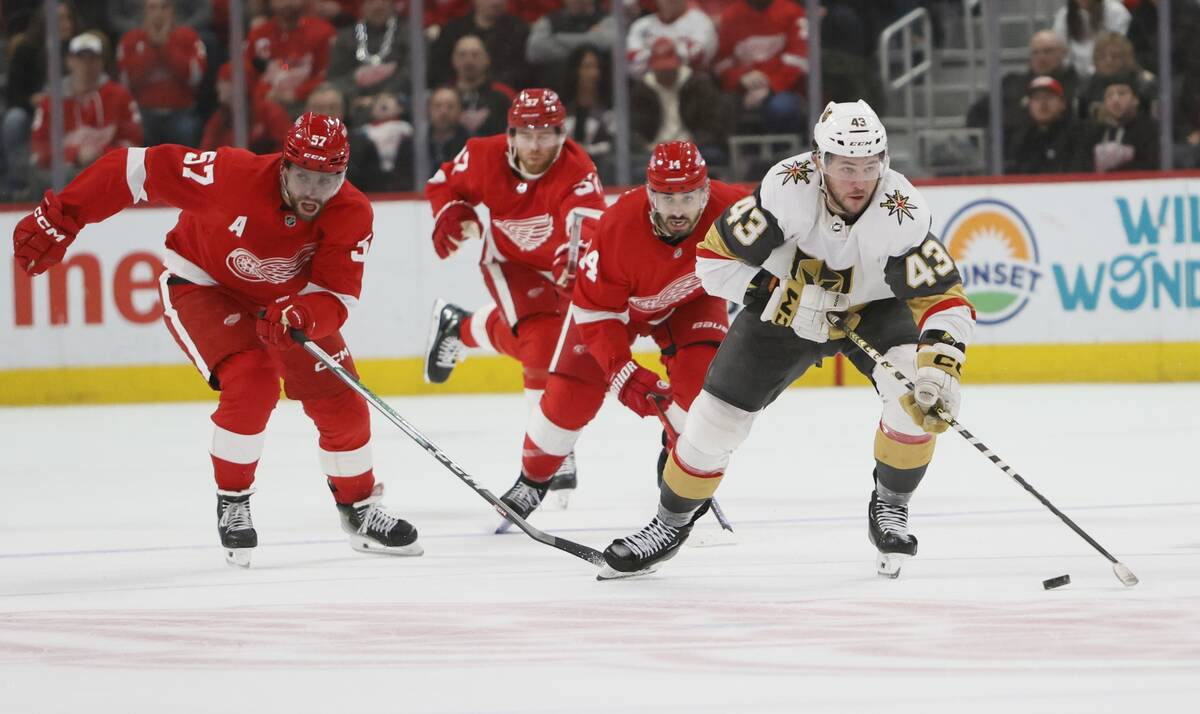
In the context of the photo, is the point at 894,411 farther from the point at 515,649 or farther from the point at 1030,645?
the point at 515,649

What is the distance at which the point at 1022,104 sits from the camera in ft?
29.5

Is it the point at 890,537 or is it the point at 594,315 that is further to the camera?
the point at 594,315

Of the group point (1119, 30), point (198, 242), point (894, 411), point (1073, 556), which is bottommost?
point (1073, 556)

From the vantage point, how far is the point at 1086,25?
898 centimetres

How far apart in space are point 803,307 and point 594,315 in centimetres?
96

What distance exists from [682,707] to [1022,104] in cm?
672

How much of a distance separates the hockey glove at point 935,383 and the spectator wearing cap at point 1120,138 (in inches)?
210

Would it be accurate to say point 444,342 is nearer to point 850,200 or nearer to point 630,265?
point 630,265

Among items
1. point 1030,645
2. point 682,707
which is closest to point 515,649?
point 682,707

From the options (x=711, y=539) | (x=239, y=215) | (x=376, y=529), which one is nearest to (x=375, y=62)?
(x=239, y=215)

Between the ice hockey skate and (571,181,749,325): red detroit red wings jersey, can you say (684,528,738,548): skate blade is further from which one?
the ice hockey skate

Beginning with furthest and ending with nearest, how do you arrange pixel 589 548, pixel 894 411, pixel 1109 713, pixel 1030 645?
pixel 589 548
pixel 894 411
pixel 1030 645
pixel 1109 713

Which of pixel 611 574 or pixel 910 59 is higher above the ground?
pixel 910 59

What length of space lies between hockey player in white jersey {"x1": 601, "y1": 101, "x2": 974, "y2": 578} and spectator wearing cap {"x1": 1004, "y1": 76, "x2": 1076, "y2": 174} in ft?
16.3
